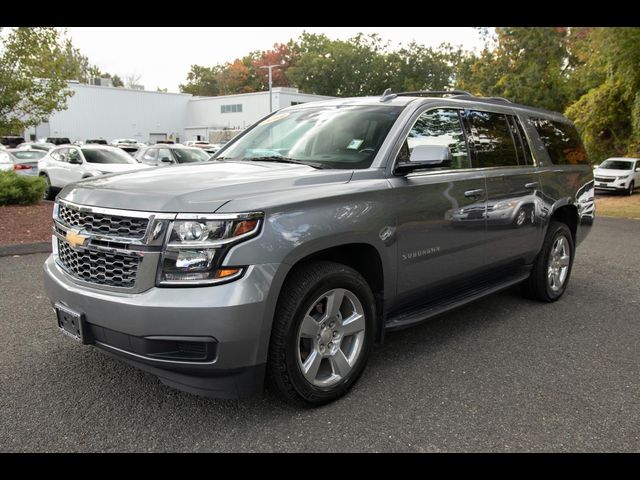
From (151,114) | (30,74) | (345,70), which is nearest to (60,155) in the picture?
(30,74)

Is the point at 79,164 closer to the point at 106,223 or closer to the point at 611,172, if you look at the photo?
the point at 106,223

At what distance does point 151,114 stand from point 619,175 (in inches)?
1732

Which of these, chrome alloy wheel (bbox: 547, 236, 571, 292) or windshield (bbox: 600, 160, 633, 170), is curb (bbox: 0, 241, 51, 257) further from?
windshield (bbox: 600, 160, 633, 170)

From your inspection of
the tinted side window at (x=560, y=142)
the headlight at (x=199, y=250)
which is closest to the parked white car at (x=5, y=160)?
the tinted side window at (x=560, y=142)

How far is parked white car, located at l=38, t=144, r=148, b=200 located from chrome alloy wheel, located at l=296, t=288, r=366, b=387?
12.2 metres

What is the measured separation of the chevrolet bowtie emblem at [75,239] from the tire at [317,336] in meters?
1.14

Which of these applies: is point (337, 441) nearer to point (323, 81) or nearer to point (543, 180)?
point (543, 180)

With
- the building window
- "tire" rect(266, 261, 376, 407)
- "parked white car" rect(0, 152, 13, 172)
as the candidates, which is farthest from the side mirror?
the building window

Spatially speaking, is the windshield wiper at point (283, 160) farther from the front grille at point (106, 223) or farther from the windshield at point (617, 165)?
the windshield at point (617, 165)

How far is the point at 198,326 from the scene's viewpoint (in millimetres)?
2682

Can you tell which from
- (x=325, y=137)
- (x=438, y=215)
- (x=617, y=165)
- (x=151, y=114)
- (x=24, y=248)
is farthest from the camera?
(x=151, y=114)

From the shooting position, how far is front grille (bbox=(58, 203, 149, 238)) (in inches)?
110

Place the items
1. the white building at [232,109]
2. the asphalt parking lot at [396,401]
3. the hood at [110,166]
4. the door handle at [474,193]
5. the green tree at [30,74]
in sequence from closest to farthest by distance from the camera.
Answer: the asphalt parking lot at [396,401] → the door handle at [474,193] → the green tree at [30,74] → the hood at [110,166] → the white building at [232,109]

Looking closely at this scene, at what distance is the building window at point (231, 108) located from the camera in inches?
2116
